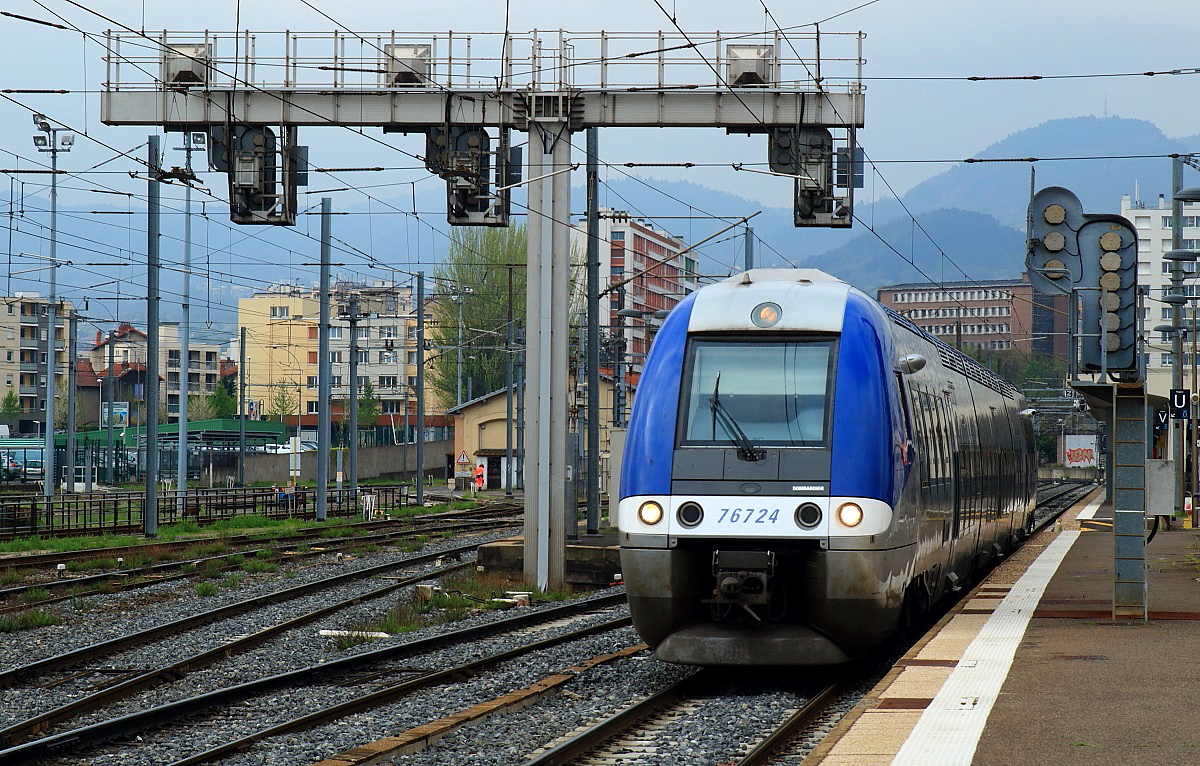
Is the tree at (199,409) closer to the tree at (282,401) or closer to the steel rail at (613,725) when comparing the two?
the tree at (282,401)

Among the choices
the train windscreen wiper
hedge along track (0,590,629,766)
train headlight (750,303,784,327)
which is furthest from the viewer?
train headlight (750,303,784,327)

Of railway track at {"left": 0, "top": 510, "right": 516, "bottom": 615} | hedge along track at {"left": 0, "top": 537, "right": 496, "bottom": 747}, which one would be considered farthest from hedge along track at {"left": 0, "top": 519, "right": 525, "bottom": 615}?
hedge along track at {"left": 0, "top": 537, "right": 496, "bottom": 747}

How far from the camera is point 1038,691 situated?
8977 mm

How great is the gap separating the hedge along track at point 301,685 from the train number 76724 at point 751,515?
2.82 m

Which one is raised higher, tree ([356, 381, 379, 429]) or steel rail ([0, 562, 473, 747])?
tree ([356, 381, 379, 429])

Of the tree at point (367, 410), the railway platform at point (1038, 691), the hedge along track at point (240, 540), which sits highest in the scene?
the tree at point (367, 410)

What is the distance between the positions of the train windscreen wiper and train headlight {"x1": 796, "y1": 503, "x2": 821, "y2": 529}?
511 millimetres

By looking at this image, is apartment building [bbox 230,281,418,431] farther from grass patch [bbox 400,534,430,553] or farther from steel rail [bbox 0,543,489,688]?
steel rail [bbox 0,543,489,688]

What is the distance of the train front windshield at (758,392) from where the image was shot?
10930 millimetres

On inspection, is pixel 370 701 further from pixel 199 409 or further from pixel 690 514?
pixel 199 409

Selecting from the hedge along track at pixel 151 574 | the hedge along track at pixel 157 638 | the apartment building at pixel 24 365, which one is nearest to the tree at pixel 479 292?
the apartment building at pixel 24 365

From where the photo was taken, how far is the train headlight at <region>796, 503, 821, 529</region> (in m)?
10.5

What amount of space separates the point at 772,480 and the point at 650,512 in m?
0.94

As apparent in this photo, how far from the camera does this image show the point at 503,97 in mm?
19250
